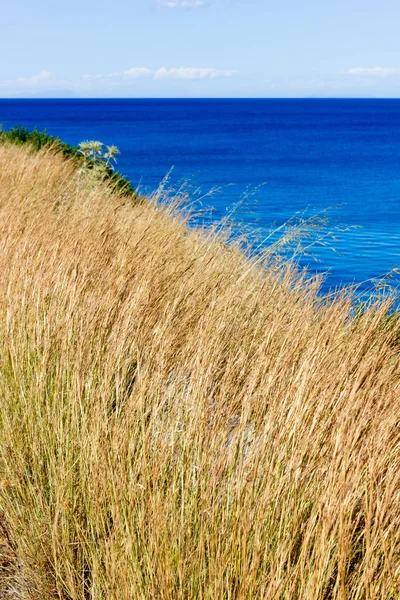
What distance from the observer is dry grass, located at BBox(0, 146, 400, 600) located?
5.76 feet

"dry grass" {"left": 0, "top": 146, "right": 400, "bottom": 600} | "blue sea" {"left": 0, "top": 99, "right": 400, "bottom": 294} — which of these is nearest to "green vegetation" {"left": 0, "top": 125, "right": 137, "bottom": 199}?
"blue sea" {"left": 0, "top": 99, "right": 400, "bottom": 294}

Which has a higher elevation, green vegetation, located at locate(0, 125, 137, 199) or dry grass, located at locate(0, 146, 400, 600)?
green vegetation, located at locate(0, 125, 137, 199)

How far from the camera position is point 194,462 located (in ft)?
6.99

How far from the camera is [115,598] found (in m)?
2.01

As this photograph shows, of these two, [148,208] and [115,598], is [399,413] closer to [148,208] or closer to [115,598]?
[115,598]

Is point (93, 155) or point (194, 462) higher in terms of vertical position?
point (93, 155)

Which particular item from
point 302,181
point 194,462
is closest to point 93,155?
point 194,462

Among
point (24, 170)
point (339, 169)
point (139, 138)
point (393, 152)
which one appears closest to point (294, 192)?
point (339, 169)

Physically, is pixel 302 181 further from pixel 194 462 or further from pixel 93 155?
pixel 194 462

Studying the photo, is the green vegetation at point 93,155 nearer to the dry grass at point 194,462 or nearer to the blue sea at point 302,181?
the blue sea at point 302,181

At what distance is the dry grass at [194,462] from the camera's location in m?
1.76

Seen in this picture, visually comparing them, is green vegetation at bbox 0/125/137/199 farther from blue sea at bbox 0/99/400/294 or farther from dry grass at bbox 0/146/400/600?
dry grass at bbox 0/146/400/600

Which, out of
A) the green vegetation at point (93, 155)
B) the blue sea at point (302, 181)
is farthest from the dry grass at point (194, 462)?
the green vegetation at point (93, 155)

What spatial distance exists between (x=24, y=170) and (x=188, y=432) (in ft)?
23.8
